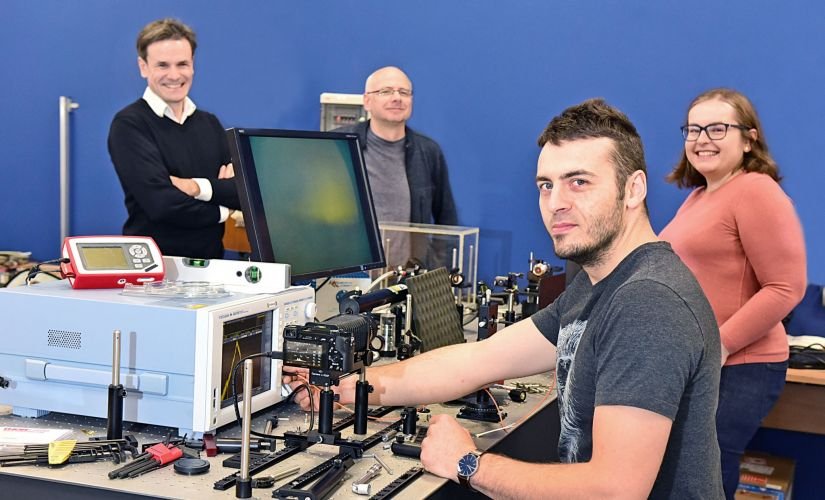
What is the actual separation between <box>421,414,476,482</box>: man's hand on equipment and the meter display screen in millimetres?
800

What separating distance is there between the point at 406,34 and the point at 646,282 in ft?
10.7

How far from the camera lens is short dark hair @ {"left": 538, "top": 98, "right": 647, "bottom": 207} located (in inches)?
74.5

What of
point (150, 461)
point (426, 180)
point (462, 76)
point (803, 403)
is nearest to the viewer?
point (150, 461)

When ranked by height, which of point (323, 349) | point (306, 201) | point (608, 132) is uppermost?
point (608, 132)

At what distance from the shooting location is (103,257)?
7.25ft

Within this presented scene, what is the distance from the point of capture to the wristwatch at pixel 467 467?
1853 mm

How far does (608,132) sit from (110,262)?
1.13 m

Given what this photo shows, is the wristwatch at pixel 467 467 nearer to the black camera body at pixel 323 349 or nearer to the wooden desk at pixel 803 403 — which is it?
the black camera body at pixel 323 349

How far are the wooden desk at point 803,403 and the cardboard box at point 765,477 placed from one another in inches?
10.1

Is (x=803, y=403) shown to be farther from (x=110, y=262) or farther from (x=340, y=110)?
(x=110, y=262)

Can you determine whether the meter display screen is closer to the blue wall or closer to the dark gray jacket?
the dark gray jacket

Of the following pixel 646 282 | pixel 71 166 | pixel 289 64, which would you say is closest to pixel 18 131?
pixel 71 166

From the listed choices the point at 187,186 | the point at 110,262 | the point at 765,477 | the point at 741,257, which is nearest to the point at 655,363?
the point at 110,262

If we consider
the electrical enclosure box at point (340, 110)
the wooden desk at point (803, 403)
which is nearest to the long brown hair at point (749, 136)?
the wooden desk at point (803, 403)
